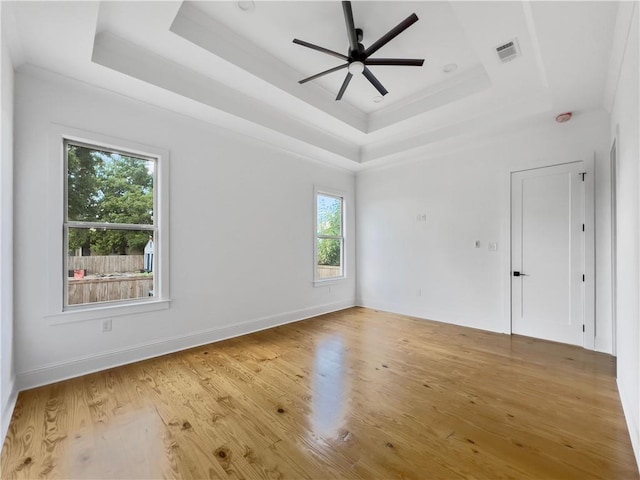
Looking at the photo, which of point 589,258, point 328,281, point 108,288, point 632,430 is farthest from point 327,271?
point 632,430

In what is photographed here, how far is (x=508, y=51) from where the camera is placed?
2.63 meters

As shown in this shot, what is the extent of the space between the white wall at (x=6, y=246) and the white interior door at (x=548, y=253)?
5353 millimetres

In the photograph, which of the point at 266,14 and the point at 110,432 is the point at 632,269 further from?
the point at 110,432

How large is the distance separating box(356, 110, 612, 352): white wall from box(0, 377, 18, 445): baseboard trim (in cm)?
490

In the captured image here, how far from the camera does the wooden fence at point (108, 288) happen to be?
2.80 m

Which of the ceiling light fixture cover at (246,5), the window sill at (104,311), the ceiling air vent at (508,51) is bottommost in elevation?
the window sill at (104,311)

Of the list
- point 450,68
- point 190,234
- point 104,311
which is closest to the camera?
point 104,311

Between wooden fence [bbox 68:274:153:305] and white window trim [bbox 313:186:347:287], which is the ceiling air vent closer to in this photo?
white window trim [bbox 313:186:347:287]

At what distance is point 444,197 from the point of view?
4.72 metres

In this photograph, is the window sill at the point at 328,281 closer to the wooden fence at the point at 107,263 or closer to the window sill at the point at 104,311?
the window sill at the point at 104,311

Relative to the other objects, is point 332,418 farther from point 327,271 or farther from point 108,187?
point 327,271

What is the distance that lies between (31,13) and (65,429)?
2878 mm

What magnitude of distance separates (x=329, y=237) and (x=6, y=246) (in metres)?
4.23

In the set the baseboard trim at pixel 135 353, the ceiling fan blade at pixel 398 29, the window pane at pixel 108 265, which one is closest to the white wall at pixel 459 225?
the baseboard trim at pixel 135 353
